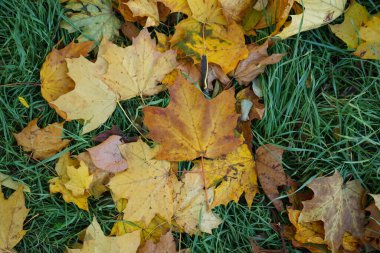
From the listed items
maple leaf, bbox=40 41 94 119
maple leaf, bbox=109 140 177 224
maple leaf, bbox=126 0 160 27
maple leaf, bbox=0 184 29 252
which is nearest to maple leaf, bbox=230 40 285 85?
maple leaf, bbox=126 0 160 27

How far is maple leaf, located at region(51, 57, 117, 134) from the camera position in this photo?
1.85m

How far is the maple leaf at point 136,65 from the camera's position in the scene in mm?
1863

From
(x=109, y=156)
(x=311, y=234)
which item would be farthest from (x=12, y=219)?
(x=311, y=234)

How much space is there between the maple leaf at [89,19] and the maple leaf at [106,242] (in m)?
0.86

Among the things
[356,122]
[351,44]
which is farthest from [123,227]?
[351,44]

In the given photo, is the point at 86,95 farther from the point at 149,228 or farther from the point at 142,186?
the point at 149,228

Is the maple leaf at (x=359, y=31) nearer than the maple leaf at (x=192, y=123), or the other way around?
the maple leaf at (x=192, y=123)

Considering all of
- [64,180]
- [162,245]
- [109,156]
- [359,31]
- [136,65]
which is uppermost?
[359,31]

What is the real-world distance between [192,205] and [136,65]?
2.19ft

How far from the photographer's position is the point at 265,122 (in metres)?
1.98

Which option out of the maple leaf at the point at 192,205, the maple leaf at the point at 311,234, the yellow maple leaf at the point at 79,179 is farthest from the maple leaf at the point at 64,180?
the maple leaf at the point at 311,234

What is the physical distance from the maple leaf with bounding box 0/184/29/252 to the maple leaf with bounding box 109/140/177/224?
0.43 meters

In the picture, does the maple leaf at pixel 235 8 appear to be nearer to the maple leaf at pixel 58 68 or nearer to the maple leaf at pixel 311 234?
the maple leaf at pixel 58 68

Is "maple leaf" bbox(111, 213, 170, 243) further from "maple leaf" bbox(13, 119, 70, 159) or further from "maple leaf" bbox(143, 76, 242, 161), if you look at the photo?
"maple leaf" bbox(13, 119, 70, 159)
